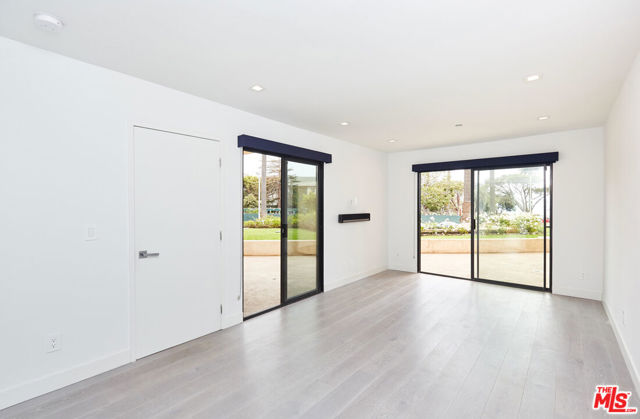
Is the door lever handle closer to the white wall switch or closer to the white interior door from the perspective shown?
the white interior door

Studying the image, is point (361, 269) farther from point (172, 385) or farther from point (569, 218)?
point (172, 385)

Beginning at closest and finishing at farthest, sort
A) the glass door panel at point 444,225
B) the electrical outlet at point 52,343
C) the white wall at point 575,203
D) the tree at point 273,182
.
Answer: the electrical outlet at point 52,343 < the tree at point 273,182 < the white wall at point 575,203 < the glass door panel at point 444,225

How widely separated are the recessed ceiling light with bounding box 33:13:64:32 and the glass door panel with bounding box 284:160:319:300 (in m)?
2.65

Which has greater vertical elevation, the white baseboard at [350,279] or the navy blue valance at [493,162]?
the navy blue valance at [493,162]

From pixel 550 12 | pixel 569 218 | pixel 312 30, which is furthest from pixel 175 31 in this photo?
pixel 569 218

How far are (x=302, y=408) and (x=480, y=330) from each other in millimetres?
2253

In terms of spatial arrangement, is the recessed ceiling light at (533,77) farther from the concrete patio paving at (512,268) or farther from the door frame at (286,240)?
the concrete patio paving at (512,268)

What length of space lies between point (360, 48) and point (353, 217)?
3406 millimetres

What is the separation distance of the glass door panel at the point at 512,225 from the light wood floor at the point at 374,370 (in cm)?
115

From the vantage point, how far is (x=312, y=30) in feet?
6.58

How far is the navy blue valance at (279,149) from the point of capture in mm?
3557

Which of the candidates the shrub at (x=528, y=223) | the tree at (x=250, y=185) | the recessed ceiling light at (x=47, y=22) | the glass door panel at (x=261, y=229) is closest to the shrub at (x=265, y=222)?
the glass door panel at (x=261, y=229)

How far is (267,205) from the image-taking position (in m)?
4.07

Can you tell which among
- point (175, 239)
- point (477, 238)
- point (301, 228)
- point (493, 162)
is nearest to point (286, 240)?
point (301, 228)
